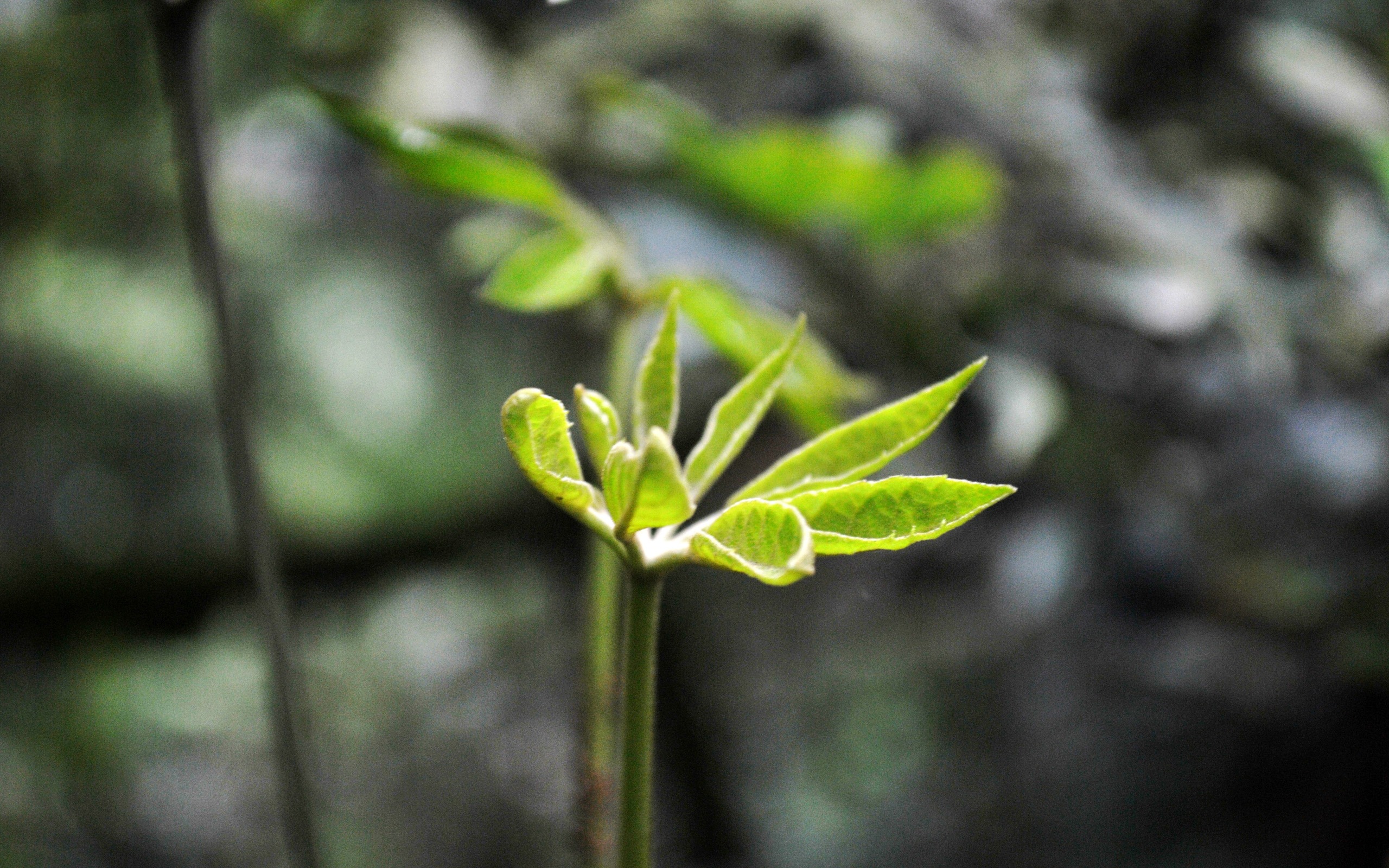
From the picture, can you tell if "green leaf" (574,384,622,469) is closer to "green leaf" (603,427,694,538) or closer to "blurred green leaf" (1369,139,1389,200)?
"green leaf" (603,427,694,538)

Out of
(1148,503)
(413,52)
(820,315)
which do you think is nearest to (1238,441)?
(1148,503)

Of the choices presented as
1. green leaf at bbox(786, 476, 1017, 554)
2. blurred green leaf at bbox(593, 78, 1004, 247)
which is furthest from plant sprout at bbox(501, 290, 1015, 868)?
blurred green leaf at bbox(593, 78, 1004, 247)

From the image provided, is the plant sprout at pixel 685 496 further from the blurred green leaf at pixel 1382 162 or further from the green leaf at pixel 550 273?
the blurred green leaf at pixel 1382 162

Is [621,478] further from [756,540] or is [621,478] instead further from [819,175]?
[819,175]

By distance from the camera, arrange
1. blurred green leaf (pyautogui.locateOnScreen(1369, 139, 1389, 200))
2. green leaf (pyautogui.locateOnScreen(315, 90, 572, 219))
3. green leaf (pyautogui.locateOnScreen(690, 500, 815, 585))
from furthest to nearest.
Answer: blurred green leaf (pyautogui.locateOnScreen(1369, 139, 1389, 200)), green leaf (pyautogui.locateOnScreen(315, 90, 572, 219)), green leaf (pyautogui.locateOnScreen(690, 500, 815, 585))

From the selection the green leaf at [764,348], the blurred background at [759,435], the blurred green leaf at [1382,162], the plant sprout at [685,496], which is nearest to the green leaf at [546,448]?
the plant sprout at [685,496]
